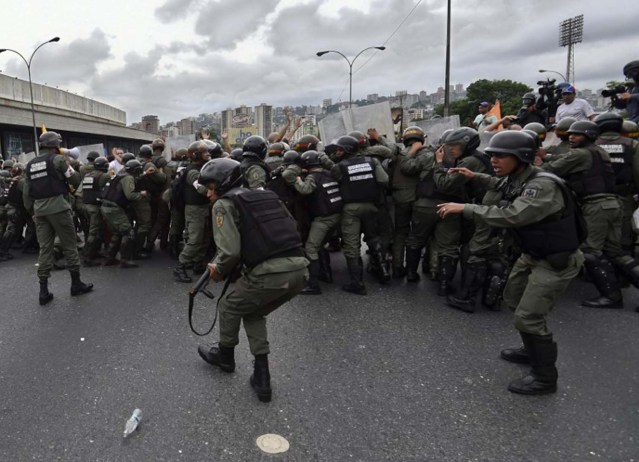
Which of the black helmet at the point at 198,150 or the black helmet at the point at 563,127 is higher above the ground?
the black helmet at the point at 563,127

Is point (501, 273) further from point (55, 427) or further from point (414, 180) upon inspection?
point (55, 427)

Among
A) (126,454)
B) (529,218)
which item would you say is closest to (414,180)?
(529,218)

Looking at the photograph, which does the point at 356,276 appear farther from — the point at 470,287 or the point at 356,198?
the point at 470,287

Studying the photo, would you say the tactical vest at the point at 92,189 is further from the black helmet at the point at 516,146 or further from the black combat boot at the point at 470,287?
the black helmet at the point at 516,146

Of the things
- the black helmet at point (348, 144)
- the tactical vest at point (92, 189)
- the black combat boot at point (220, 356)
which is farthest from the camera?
the tactical vest at point (92, 189)

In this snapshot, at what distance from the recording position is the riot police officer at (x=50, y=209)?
216 inches

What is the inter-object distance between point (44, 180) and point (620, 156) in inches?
273

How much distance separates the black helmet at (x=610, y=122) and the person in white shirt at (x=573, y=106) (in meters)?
2.86

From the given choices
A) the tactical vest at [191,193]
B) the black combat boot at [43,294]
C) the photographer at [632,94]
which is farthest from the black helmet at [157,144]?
the photographer at [632,94]

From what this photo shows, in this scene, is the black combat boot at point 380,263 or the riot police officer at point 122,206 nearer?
the black combat boot at point 380,263

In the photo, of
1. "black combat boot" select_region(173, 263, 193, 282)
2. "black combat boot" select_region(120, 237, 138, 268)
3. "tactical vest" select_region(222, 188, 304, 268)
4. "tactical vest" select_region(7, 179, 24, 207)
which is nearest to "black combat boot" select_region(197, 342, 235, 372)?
"tactical vest" select_region(222, 188, 304, 268)

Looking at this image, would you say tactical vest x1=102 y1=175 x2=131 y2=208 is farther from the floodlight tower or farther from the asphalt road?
the floodlight tower

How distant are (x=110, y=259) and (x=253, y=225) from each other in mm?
5220

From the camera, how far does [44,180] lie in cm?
553
